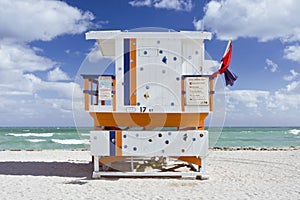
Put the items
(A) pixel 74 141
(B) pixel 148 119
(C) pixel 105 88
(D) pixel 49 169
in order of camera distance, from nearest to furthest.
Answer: (C) pixel 105 88 < (B) pixel 148 119 < (D) pixel 49 169 < (A) pixel 74 141

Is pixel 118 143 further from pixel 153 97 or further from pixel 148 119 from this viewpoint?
pixel 153 97

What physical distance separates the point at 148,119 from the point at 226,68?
2.54 metres

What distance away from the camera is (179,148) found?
9.12 meters

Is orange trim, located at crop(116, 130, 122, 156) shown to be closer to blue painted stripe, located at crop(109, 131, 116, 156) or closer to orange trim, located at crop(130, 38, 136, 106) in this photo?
blue painted stripe, located at crop(109, 131, 116, 156)

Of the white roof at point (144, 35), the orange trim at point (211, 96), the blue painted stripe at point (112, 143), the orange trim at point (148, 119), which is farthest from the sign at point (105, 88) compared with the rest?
the orange trim at point (211, 96)

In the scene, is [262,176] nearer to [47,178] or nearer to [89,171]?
[89,171]

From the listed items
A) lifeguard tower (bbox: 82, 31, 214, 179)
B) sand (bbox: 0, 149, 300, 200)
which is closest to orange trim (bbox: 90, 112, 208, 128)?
lifeguard tower (bbox: 82, 31, 214, 179)

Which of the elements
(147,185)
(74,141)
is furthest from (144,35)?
(74,141)

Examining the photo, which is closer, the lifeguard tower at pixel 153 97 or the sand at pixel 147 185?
the sand at pixel 147 185

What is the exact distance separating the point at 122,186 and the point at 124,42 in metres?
3.83

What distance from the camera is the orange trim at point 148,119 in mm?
9195

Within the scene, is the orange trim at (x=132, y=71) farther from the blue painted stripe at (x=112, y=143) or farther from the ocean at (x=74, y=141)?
the ocean at (x=74, y=141)

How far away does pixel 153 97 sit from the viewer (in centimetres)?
913

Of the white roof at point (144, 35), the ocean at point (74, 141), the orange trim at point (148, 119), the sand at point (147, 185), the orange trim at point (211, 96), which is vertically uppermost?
the white roof at point (144, 35)
